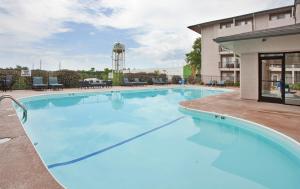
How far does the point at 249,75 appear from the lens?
1029 centimetres

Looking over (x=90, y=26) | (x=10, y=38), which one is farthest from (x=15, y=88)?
(x=90, y=26)

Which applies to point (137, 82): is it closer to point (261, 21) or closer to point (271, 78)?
point (271, 78)

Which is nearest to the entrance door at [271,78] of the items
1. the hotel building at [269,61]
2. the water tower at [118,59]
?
the hotel building at [269,61]

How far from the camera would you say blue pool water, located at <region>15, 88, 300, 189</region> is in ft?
11.7

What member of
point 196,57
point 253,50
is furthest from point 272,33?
point 196,57

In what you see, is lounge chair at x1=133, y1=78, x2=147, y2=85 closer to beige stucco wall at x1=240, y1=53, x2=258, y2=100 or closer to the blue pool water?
beige stucco wall at x1=240, y1=53, x2=258, y2=100

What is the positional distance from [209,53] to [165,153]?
87.7 feet

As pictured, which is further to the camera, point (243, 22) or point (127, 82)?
point (243, 22)

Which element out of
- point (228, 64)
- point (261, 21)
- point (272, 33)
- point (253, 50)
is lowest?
point (253, 50)

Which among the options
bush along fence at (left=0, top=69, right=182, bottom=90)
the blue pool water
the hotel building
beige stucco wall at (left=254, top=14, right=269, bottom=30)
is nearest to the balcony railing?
beige stucco wall at (left=254, top=14, right=269, bottom=30)

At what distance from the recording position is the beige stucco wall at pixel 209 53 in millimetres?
28641

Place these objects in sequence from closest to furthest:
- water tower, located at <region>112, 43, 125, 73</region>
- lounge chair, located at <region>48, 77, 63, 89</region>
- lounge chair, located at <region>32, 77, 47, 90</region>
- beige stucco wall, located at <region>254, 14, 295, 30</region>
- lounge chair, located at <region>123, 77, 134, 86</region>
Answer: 1. lounge chair, located at <region>32, 77, 47, 90</region>
2. lounge chair, located at <region>48, 77, 63, 89</region>
3. lounge chair, located at <region>123, 77, 134, 86</region>
4. beige stucco wall, located at <region>254, 14, 295, 30</region>
5. water tower, located at <region>112, 43, 125, 73</region>

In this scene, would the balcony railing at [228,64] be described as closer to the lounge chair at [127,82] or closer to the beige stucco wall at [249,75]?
the lounge chair at [127,82]

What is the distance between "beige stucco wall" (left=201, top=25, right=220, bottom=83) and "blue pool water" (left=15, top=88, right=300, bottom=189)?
22432 millimetres
